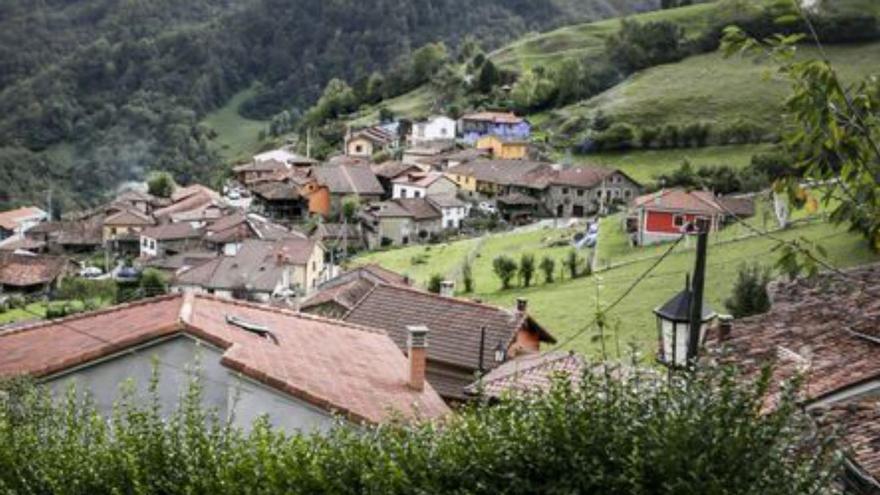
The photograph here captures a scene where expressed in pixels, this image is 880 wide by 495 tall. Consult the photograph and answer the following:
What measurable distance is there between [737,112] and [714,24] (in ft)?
86.0

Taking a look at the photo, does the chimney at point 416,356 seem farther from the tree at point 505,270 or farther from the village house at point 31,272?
the village house at point 31,272

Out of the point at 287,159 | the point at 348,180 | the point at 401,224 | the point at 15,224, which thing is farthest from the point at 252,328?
the point at 287,159

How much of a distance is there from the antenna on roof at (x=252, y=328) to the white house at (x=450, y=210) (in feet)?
193

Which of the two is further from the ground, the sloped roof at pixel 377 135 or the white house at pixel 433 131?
the white house at pixel 433 131

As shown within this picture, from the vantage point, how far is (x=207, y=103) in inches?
6964

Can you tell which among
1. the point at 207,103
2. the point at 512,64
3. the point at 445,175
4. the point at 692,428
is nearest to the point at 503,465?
the point at 692,428

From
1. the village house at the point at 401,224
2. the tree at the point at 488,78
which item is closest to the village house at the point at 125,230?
the village house at the point at 401,224

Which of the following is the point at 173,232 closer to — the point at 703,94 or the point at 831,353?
the point at 703,94

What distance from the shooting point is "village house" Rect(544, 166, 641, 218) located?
74.0m

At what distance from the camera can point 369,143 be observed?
103 metres

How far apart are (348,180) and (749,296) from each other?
176 feet

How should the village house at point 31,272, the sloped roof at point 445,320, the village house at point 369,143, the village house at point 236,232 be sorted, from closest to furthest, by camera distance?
1. the sloped roof at point 445,320
2. the village house at point 31,272
3. the village house at point 236,232
4. the village house at point 369,143

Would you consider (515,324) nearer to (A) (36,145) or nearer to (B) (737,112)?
(B) (737,112)

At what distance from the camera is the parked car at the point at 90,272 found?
222 feet
